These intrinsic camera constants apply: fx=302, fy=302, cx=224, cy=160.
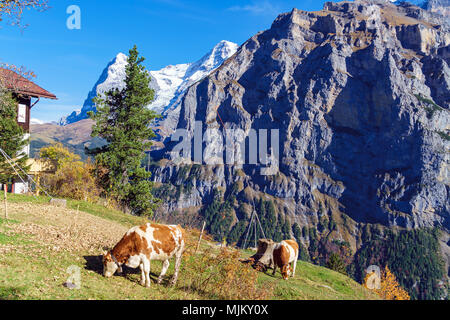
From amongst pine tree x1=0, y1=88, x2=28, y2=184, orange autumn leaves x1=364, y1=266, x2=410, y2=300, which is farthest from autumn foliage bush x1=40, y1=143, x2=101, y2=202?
orange autumn leaves x1=364, y1=266, x2=410, y2=300

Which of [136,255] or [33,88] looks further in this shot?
[33,88]

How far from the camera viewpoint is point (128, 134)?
39125mm

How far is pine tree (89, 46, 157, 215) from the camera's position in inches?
1502

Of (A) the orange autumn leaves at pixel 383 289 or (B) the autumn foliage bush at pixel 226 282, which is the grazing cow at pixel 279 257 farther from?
(A) the orange autumn leaves at pixel 383 289

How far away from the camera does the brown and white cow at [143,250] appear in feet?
43.9

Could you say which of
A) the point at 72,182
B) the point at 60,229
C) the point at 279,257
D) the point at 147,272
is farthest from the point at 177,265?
the point at 72,182

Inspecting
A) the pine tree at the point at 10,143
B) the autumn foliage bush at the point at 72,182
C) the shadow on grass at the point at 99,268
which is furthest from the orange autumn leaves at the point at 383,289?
the pine tree at the point at 10,143

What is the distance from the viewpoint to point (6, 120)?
34969 millimetres

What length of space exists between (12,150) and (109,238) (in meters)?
25.5

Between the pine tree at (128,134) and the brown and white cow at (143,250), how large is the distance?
2534 cm

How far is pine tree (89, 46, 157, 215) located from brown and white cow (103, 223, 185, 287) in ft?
83.1

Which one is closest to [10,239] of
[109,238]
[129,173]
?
[109,238]
